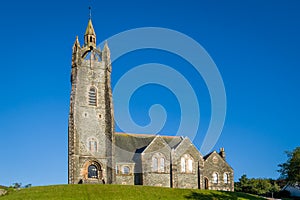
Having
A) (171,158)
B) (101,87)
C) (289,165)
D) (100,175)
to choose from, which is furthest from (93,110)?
(289,165)

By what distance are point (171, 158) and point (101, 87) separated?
15.2 m

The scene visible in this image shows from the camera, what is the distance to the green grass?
47.6 metres

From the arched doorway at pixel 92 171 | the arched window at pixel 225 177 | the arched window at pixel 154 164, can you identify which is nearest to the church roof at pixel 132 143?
the arched window at pixel 154 164

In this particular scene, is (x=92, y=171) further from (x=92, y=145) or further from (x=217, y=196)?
(x=217, y=196)

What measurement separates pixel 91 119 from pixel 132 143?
7486 mm

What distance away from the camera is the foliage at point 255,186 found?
75.2m

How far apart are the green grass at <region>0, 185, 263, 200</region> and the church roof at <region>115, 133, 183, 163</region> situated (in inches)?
402

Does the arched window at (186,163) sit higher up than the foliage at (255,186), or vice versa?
the arched window at (186,163)

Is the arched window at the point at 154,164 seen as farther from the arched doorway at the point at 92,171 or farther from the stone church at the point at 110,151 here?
the arched doorway at the point at 92,171

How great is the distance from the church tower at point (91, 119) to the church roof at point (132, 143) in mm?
2292

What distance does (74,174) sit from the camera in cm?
5962

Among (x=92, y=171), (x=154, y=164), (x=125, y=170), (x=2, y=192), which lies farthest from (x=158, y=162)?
(x=2, y=192)

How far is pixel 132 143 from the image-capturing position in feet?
220

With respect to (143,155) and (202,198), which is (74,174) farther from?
(202,198)
